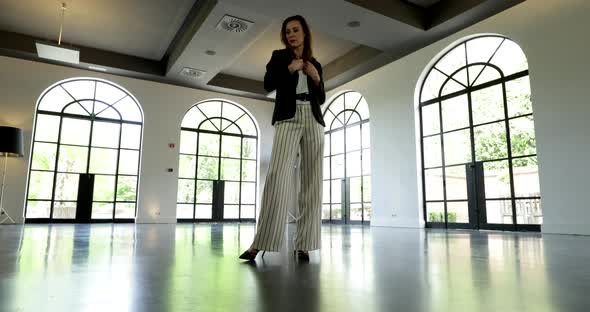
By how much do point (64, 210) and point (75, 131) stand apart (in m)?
1.86

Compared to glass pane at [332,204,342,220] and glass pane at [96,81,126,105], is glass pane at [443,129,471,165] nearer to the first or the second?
glass pane at [332,204,342,220]

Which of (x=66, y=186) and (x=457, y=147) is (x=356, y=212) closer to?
(x=457, y=147)

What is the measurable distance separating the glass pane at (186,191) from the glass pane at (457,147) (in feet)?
20.7

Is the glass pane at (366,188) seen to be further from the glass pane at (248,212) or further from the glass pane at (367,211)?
the glass pane at (248,212)

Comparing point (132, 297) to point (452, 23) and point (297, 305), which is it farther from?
point (452, 23)

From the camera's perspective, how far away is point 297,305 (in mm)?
760

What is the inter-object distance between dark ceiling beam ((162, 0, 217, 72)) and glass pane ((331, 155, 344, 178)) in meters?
4.80

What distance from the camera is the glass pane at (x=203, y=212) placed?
387 inches

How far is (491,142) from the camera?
21.0 ft

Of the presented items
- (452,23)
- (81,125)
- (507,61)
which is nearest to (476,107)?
(507,61)

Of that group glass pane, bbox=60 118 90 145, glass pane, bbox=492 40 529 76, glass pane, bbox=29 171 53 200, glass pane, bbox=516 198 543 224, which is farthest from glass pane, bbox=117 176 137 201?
glass pane, bbox=492 40 529 76

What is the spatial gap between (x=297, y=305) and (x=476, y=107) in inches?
272

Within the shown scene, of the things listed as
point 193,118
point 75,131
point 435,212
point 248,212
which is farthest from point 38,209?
point 435,212

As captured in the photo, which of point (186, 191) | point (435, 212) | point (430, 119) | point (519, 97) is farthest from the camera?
point (186, 191)
